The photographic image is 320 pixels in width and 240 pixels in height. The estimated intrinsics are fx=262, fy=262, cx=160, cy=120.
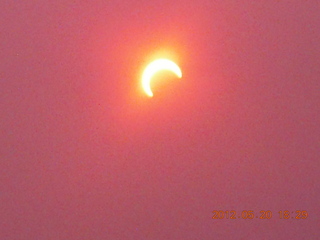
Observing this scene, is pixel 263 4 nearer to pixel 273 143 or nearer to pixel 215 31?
pixel 215 31

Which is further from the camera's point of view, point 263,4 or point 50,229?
point 50,229

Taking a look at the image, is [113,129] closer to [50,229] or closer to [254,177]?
[50,229]

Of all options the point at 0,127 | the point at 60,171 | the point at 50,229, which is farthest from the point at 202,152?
the point at 0,127

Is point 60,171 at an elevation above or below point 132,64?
below

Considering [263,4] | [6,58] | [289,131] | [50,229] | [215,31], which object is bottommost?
[50,229]
